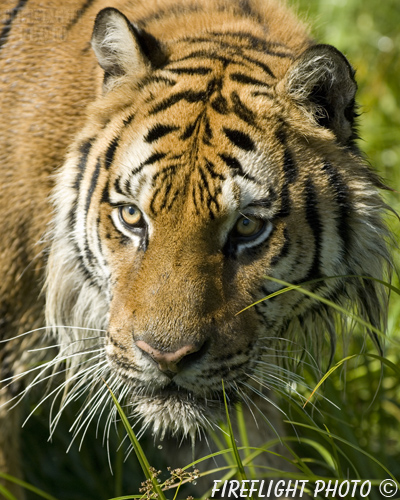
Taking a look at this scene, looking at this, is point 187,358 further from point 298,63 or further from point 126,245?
point 298,63

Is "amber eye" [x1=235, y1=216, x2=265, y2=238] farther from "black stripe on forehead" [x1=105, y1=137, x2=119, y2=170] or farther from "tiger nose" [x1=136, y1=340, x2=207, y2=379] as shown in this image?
"black stripe on forehead" [x1=105, y1=137, x2=119, y2=170]

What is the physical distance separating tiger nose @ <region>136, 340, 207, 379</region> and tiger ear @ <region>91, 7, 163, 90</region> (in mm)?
1108

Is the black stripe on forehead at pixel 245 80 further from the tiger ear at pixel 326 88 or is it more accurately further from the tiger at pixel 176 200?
the tiger ear at pixel 326 88

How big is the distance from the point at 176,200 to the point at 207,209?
11 centimetres

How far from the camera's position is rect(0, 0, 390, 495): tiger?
8.04 ft

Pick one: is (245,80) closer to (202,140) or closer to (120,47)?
(202,140)

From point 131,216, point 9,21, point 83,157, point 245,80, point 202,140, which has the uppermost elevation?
point 9,21

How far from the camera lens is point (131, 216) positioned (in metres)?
2.66

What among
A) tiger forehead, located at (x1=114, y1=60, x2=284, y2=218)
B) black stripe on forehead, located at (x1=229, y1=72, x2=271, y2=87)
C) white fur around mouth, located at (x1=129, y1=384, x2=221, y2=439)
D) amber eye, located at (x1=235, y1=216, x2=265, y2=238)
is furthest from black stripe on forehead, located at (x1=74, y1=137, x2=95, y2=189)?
white fur around mouth, located at (x1=129, y1=384, x2=221, y2=439)

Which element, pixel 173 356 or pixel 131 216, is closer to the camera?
pixel 173 356

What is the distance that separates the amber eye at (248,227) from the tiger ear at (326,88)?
18.7 inches

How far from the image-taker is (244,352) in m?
2.52

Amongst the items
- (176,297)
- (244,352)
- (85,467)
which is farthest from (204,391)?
(85,467)

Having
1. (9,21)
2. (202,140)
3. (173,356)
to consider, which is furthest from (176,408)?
(9,21)
